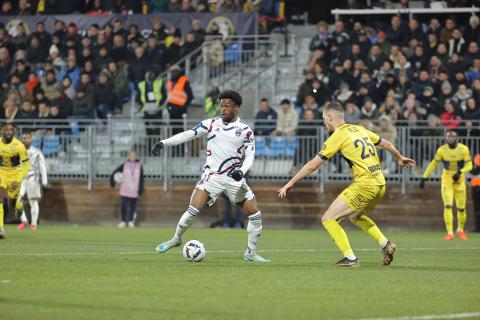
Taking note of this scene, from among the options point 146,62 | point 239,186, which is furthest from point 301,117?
point 239,186

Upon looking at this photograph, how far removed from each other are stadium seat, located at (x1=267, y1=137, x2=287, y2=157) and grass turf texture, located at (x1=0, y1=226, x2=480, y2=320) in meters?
10.7

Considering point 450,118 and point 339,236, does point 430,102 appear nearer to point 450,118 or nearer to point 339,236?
point 450,118

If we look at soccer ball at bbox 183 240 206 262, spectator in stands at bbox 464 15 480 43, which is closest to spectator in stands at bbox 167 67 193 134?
spectator in stands at bbox 464 15 480 43

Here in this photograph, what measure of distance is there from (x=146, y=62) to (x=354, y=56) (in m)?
6.62

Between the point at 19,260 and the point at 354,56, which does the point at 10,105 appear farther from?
the point at 19,260

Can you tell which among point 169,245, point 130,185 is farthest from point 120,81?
point 169,245

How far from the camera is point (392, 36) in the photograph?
31297mm

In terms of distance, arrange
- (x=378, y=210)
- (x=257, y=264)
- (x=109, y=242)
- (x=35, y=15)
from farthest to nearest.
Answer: (x=35, y=15)
(x=378, y=210)
(x=109, y=242)
(x=257, y=264)

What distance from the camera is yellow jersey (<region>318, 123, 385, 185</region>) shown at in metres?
14.5

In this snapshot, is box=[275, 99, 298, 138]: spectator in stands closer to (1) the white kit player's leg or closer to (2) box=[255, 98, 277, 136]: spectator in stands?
(2) box=[255, 98, 277, 136]: spectator in stands

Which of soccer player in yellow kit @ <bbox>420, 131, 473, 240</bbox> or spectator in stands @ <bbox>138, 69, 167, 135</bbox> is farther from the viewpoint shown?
spectator in stands @ <bbox>138, 69, 167, 135</bbox>

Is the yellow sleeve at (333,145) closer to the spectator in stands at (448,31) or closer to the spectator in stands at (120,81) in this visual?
the spectator in stands at (448,31)

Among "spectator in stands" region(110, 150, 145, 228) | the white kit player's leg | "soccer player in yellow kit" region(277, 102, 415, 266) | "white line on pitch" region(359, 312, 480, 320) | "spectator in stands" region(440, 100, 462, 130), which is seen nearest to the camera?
"white line on pitch" region(359, 312, 480, 320)

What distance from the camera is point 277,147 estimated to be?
30.2m
